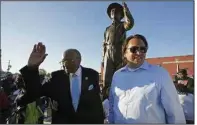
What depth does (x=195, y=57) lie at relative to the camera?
9.02ft

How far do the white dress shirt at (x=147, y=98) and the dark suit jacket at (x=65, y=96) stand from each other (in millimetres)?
328

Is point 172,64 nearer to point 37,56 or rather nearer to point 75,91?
point 75,91

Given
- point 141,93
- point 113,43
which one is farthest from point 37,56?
point 113,43

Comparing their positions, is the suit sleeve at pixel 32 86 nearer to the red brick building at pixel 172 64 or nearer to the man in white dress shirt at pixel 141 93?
the man in white dress shirt at pixel 141 93

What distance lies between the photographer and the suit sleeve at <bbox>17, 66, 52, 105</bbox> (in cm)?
279

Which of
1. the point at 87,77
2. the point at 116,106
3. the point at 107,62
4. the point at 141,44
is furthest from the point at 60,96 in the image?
the point at 107,62

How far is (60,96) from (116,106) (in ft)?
1.97

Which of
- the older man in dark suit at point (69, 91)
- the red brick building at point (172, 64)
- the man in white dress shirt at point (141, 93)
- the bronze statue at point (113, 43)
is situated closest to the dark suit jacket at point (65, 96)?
the older man in dark suit at point (69, 91)

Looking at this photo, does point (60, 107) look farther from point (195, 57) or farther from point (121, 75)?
point (195, 57)

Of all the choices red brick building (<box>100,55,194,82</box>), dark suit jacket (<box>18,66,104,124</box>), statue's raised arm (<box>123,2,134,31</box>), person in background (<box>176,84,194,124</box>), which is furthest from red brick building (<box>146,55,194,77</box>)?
dark suit jacket (<box>18,66,104,124</box>)

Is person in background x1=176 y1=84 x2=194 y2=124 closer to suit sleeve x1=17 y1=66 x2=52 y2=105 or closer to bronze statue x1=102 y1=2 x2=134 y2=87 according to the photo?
bronze statue x1=102 y1=2 x2=134 y2=87

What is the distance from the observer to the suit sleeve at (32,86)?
9.16 feet

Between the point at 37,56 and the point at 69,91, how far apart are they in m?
0.49

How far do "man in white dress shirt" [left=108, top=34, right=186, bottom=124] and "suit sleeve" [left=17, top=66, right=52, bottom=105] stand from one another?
0.71m
